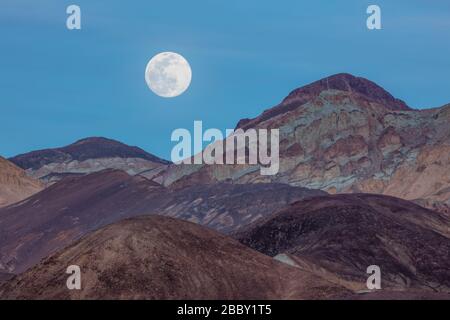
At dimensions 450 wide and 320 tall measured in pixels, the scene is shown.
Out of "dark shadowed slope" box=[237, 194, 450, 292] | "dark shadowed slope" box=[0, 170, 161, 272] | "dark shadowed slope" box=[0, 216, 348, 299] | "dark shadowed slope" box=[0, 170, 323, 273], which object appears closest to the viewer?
"dark shadowed slope" box=[0, 216, 348, 299]

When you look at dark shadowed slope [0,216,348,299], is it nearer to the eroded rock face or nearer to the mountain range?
the mountain range

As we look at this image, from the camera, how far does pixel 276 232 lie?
85.4 metres

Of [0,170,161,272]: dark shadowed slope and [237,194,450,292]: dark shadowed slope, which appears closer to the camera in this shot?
[237,194,450,292]: dark shadowed slope

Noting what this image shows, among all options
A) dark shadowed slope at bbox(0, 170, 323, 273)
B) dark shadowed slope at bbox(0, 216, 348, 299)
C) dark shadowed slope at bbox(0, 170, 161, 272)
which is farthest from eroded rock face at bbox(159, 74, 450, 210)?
dark shadowed slope at bbox(0, 216, 348, 299)

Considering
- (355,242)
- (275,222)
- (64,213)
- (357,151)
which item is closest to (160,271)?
(355,242)

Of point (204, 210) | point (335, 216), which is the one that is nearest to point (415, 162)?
point (204, 210)

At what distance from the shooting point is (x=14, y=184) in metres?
178

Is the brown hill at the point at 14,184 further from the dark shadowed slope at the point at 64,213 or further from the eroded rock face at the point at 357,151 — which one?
the eroded rock face at the point at 357,151

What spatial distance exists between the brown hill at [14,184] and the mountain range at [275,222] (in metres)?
0.49

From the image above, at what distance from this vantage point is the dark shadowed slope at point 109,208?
4931 inches

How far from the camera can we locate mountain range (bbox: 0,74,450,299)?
50938 millimetres

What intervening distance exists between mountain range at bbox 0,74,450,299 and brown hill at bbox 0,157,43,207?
487mm

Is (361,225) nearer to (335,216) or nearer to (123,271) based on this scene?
(335,216)

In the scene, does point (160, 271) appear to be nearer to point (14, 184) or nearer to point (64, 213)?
point (64, 213)
